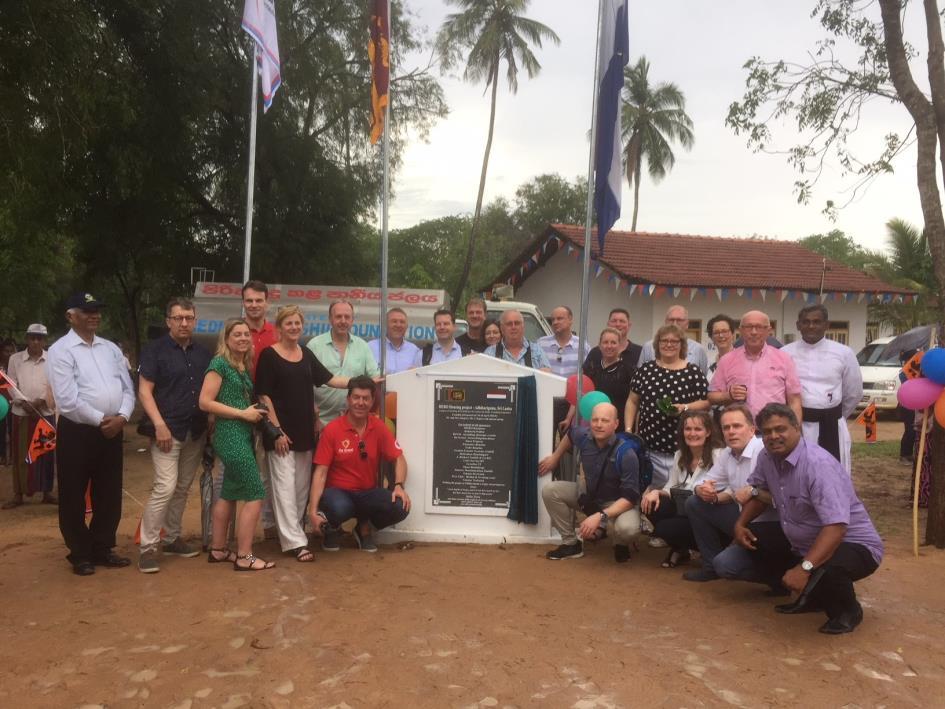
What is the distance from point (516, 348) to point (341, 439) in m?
1.65

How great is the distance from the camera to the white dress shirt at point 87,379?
18.3 feet

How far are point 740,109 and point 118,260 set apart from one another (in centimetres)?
1156

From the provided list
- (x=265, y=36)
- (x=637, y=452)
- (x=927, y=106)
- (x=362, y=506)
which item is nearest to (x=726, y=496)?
(x=637, y=452)

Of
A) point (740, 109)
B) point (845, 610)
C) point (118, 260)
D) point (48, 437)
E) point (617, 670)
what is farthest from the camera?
point (118, 260)

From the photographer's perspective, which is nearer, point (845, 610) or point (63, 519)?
point (845, 610)

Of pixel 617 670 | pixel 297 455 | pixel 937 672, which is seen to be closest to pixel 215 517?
pixel 297 455

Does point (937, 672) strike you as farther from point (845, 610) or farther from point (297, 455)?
point (297, 455)

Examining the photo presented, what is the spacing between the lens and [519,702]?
374cm

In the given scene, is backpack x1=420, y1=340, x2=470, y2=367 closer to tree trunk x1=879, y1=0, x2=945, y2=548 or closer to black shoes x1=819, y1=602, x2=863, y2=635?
black shoes x1=819, y1=602, x2=863, y2=635

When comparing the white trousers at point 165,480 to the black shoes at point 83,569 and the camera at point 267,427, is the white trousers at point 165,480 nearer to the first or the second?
the black shoes at point 83,569

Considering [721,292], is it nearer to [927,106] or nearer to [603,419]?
[927,106]

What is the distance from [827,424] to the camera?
6441mm

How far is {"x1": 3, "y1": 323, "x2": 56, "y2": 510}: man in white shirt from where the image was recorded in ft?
29.4

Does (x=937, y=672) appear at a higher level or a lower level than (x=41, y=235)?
lower
